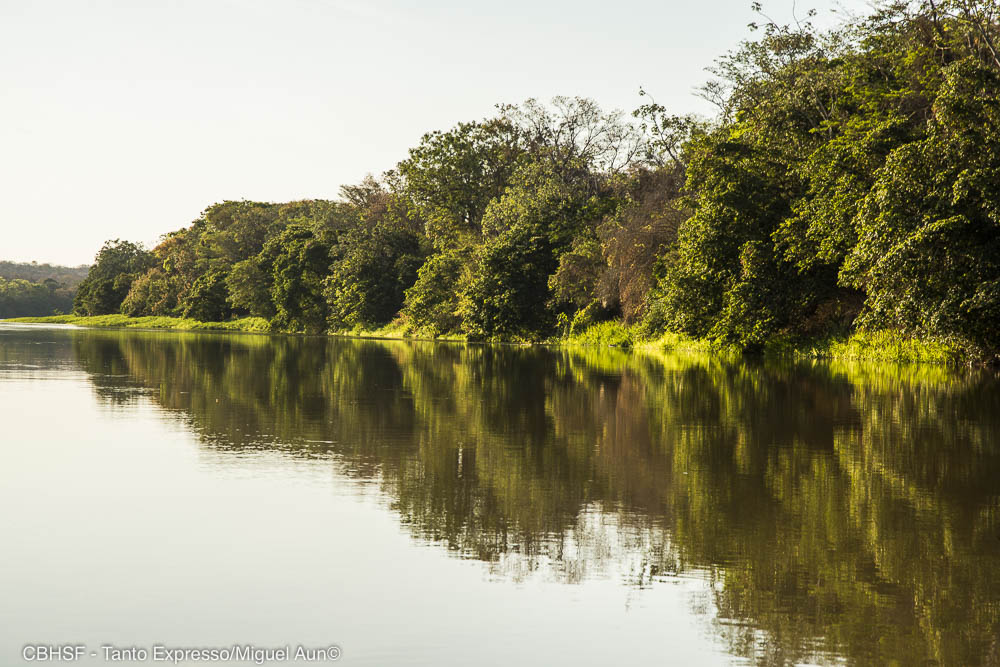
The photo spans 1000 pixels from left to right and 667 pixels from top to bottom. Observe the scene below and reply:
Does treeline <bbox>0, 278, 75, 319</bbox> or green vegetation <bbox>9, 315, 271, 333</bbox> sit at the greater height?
treeline <bbox>0, 278, 75, 319</bbox>

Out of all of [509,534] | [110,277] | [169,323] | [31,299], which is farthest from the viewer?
[31,299]

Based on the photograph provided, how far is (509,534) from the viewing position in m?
7.00

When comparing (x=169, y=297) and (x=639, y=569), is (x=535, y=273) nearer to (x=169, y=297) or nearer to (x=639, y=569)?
(x=639, y=569)

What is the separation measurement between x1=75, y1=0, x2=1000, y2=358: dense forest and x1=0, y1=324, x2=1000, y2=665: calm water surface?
1198cm

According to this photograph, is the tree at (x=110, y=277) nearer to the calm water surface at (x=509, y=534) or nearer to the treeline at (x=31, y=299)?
the treeline at (x=31, y=299)

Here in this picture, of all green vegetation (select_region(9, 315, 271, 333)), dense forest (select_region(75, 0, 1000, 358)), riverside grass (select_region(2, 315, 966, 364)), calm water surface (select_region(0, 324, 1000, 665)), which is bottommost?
green vegetation (select_region(9, 315, 271, 333))

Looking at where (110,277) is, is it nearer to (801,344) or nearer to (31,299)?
(31,299)

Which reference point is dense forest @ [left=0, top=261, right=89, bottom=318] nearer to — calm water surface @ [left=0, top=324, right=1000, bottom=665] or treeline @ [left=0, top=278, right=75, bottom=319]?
treeline @ [left=0, top=278, right=75, bottom=319]

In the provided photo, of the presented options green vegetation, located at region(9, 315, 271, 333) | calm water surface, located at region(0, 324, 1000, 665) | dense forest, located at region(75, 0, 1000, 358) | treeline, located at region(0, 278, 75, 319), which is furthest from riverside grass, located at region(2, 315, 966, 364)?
treeline, located at region(0, 278, 75, 319)

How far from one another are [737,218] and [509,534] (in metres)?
32.4

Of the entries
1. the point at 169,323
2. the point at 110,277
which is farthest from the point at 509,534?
the point at 110,277

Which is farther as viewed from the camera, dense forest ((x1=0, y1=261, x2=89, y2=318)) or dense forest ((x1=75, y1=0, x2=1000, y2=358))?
dense forest ((x1=0, y1=261, x2=89, y2=318))

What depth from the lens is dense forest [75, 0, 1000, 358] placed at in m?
25.8

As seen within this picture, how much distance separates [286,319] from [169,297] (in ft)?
111
